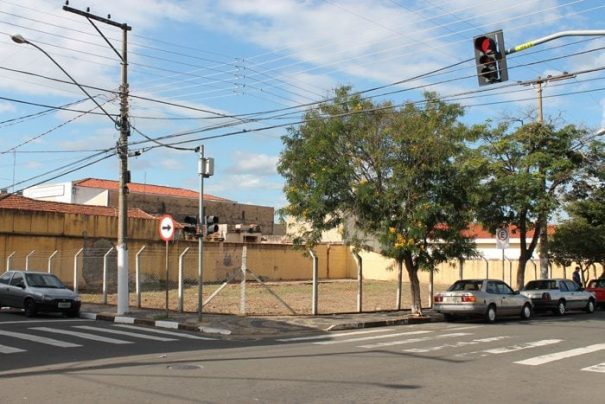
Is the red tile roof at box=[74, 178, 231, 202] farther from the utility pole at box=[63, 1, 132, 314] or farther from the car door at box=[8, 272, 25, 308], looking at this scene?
the utility pole at box=[63, 1, 132, 314]

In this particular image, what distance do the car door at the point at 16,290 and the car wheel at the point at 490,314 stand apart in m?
15.0

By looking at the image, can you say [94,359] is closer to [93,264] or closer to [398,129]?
[398,129]

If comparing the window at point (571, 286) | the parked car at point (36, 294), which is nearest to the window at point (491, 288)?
the window at point (571, 286)

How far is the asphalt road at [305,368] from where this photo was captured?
8.24 m

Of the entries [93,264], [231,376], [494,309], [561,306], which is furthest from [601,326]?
[93,264]

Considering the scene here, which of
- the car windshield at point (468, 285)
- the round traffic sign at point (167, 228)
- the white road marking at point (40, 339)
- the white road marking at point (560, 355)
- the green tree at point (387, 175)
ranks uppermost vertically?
the green tree at point (387, 175)

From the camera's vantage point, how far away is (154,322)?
18.1 meters

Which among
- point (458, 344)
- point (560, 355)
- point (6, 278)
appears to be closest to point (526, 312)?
point (458, 344)

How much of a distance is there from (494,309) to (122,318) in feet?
38.7

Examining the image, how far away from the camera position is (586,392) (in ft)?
28.7

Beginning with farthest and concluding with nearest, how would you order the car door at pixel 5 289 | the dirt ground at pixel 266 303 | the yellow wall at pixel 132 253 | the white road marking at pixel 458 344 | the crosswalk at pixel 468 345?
the yellow wall at pixel 132 253, the dirt ground at pixel 266 303, the car door at pixel 5 289, the white road marking at pixel 458 344, the crosswalk at pixel 468 345

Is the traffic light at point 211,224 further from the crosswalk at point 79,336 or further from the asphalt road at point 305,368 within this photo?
the asphalt road at point 305,368

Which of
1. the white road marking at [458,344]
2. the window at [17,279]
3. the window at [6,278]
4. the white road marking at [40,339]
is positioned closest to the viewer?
the white road marking at [40,339]

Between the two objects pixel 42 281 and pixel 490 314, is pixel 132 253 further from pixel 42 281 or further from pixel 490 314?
pixel 490 314
